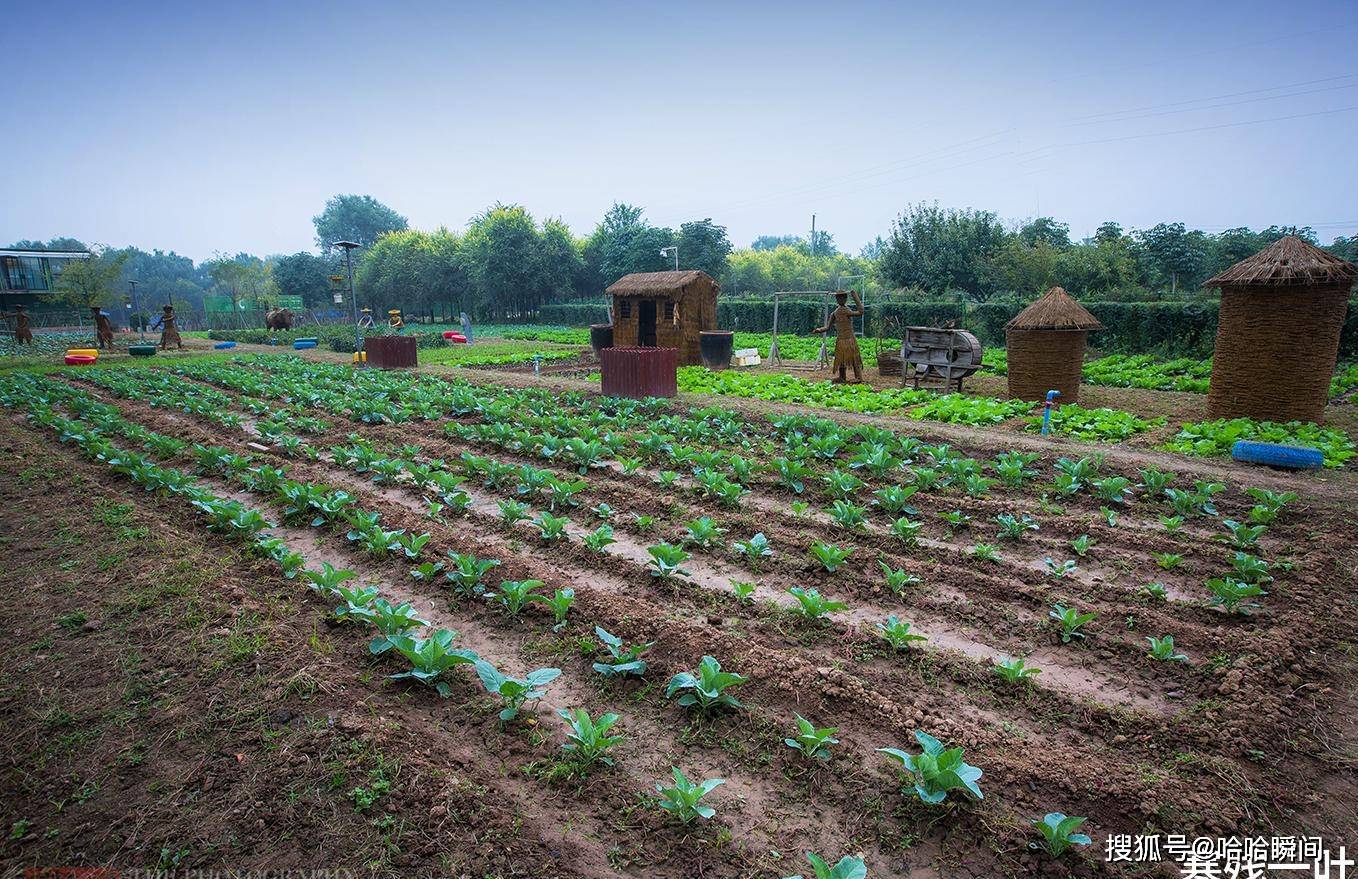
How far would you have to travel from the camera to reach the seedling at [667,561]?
227 inches

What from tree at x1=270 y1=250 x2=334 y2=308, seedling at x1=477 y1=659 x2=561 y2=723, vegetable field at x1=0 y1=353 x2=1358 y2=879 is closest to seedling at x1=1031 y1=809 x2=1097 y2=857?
vegetable field at x1=0 y1=353 x2=1358 y2=879

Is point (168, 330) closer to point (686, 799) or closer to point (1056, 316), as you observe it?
point (1056, 316)

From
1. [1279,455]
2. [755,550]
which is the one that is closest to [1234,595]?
[755,550]

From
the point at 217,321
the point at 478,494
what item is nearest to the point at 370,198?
the point at 217,321

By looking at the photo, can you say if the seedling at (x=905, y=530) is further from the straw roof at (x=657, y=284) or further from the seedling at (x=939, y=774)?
the straw roof at (x=657, y=284)

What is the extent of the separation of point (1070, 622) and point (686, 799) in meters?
3.28

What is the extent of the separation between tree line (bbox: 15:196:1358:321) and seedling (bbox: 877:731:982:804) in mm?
27143

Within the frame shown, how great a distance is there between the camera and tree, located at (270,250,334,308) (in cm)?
6644

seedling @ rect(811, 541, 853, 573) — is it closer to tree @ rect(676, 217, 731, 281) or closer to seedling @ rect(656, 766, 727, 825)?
seedling @ rect(656, 766, 727, 825)

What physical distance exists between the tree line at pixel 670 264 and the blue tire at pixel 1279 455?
18375 millimetres

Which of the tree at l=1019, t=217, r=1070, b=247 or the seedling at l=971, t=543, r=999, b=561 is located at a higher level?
the tree at l=1019, t=217, r=1070, b=247

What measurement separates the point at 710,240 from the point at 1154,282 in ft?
92.7

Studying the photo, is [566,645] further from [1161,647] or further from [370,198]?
[370,198]

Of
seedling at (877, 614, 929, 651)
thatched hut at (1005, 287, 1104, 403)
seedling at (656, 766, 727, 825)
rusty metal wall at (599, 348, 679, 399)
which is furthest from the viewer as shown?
rusty metal wall at (599, 348, 679, 399)
